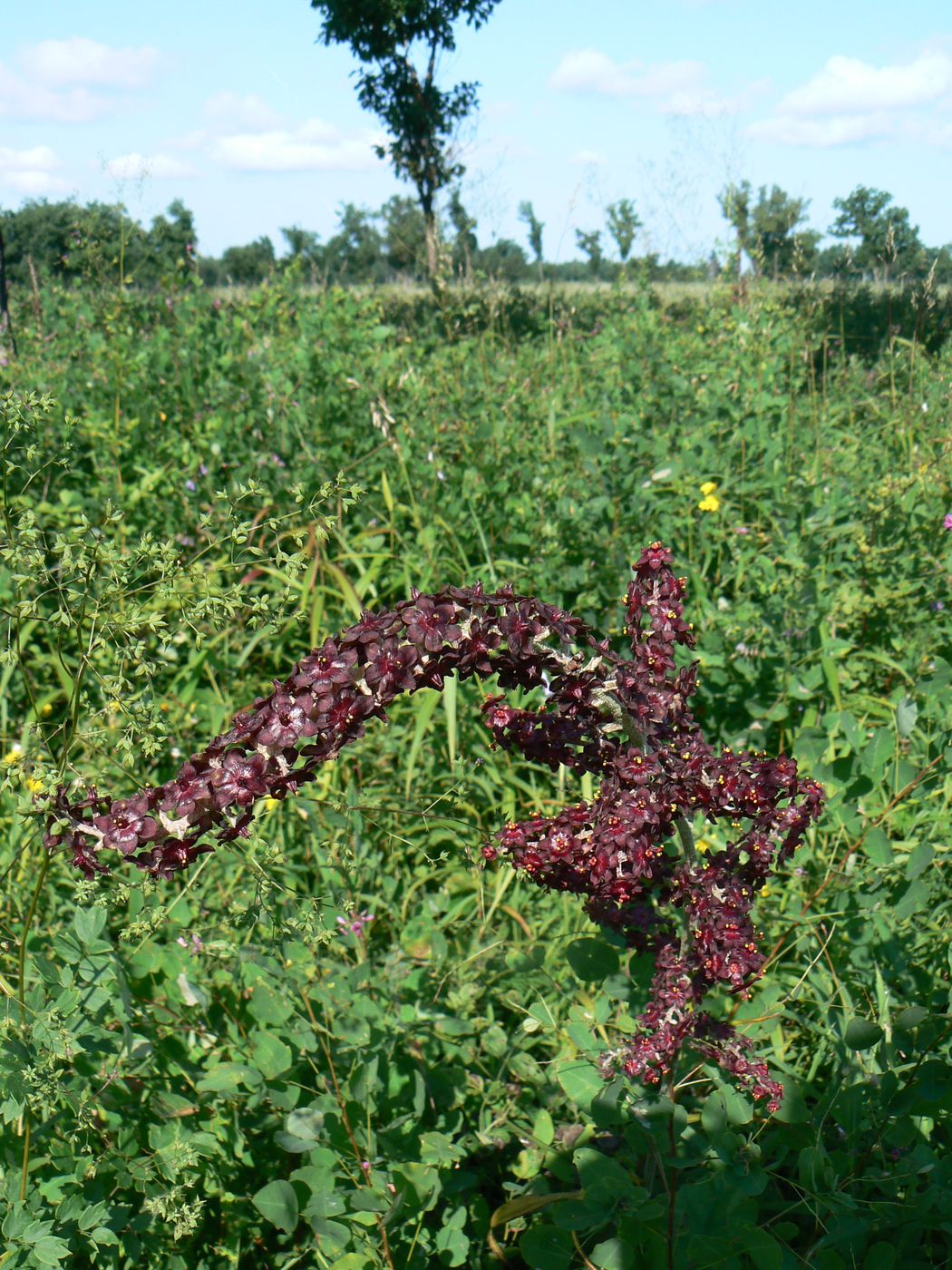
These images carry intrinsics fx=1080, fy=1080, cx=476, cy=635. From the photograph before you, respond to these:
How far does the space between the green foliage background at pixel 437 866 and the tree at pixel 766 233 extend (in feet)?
2.88

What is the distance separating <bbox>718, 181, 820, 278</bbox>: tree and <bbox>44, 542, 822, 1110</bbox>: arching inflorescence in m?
4.46

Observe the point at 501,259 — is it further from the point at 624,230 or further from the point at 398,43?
the point at 398,43

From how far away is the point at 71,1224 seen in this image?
164cm

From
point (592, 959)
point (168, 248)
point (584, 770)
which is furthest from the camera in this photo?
point (168, 248)

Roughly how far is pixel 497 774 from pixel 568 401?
8.59 ft

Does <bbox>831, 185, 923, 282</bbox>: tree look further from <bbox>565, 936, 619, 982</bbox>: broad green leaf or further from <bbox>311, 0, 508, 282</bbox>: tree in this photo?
<bbox>311, 0, 508, 282</bbox>: tree

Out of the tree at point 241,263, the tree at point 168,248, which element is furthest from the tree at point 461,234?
the tree at point 241,263

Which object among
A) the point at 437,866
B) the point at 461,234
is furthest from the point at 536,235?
the point at 437,866

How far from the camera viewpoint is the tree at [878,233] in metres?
5.47

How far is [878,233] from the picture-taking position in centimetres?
567

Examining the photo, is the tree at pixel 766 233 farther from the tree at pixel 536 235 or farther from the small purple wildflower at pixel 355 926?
the small purple wildflower at pixel 355 926

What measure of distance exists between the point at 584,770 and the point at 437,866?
5.40ft

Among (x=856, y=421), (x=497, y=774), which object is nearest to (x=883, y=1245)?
(x=497, y=774)

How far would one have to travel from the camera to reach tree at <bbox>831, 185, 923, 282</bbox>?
5469 millimetres
